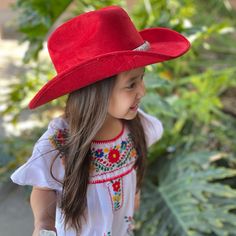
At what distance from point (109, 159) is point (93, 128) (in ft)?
0.57

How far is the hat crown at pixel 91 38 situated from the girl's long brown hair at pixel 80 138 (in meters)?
0.10

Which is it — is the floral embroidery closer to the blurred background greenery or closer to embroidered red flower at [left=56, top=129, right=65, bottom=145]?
embroidered red flower at [left=56, top=129, right=65, bottom=145]

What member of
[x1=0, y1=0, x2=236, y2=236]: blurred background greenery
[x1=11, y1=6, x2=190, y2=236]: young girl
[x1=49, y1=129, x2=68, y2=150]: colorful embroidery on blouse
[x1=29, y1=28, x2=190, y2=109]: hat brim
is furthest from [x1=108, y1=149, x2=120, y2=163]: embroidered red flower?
[x1=0, y1=0, x2=236, y2=236]: blurred background greenery

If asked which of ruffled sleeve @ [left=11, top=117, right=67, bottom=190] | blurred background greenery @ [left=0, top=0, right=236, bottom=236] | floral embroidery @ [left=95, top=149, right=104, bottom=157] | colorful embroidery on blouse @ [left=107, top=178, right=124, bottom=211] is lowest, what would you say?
blurred background greenery @ [left=0, top=0, right=236, bottom=236]

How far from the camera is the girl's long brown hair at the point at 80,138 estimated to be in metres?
1.23

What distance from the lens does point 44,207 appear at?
51.4 inches

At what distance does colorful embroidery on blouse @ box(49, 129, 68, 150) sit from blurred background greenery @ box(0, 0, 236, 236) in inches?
31.6

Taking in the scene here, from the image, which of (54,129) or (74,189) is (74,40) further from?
(74,189)

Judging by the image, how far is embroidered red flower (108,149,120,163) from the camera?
140 cm

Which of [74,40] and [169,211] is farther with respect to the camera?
[169,211]

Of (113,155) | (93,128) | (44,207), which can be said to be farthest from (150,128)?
(44,207)

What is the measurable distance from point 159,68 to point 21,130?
3.95 feet

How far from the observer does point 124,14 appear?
4.05 feet

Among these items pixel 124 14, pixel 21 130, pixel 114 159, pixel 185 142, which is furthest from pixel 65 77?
pixel 21 130
